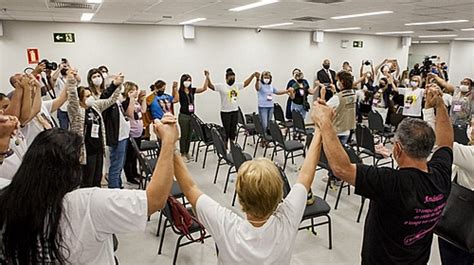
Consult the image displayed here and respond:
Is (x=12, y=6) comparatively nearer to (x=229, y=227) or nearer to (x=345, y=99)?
(x=345, y=99)

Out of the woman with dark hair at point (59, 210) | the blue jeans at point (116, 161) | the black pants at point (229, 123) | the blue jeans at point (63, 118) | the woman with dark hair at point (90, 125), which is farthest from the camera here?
the black pants at point (229, 123)

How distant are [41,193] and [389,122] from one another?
7583 mm

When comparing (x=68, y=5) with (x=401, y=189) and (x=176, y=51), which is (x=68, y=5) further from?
(x=401, y=189)

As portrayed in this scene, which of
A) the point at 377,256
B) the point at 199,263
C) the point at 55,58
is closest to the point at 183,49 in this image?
the point at 55,58

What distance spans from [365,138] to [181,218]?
342 cm

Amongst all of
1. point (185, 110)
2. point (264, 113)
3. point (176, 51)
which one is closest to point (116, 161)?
point (185, 110)

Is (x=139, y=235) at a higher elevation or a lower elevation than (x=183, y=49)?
lower

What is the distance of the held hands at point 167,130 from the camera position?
4.64 feet

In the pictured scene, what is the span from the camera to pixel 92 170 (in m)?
3.89

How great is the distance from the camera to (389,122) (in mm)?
7676

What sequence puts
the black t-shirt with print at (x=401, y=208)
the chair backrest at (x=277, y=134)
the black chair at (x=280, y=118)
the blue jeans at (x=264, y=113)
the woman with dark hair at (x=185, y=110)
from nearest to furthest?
the black t-shirt with print at (x=401, y=208), the chair backrest at (x=277, y=134), the woman with dark hair at (x=185, y=110), the black chair at (x=280, y=118), the blue jeans at (x=264, y=113)

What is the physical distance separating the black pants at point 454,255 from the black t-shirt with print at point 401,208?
2.79 feet

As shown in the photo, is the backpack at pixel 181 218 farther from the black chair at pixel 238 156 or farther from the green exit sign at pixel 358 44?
the green exit sign at pixel 358 44

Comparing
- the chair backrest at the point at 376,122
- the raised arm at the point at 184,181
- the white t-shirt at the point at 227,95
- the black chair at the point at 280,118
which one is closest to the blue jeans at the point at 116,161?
the white t-shirt at the point at 227,95
